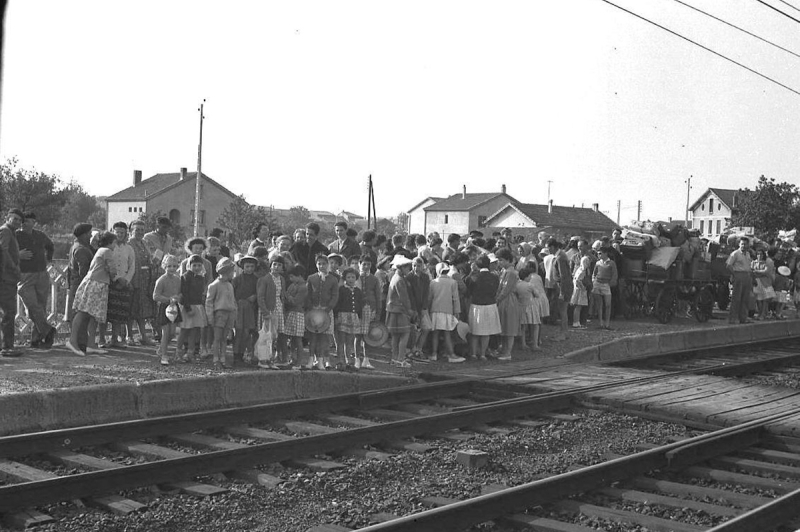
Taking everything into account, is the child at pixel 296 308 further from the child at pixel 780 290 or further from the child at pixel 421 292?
the child at pixel 780 290

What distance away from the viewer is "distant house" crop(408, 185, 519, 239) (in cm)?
9388

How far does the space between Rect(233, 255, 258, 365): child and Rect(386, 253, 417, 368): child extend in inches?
77.3

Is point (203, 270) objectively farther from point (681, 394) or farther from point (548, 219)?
point (548, 219)

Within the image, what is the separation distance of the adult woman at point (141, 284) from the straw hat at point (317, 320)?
2637 millimetres

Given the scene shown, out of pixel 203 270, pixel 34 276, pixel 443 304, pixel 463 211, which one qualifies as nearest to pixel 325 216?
pixel 463 211

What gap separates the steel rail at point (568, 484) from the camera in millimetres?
5344

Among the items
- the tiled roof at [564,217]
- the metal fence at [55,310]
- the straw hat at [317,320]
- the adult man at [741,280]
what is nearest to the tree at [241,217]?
the tiled roof at [564,217]

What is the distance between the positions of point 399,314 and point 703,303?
38.3ft

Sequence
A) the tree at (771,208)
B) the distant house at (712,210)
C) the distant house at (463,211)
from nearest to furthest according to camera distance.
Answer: the tree at (771,208), the distant house at (463,211), the distant house at (712,210)

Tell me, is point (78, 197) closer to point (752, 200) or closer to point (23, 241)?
point (752, 200)

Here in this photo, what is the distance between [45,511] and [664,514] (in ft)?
13.0

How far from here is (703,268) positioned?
21.8 meters

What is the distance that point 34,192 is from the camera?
6338 cm

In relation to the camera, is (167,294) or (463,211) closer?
(167,294)
